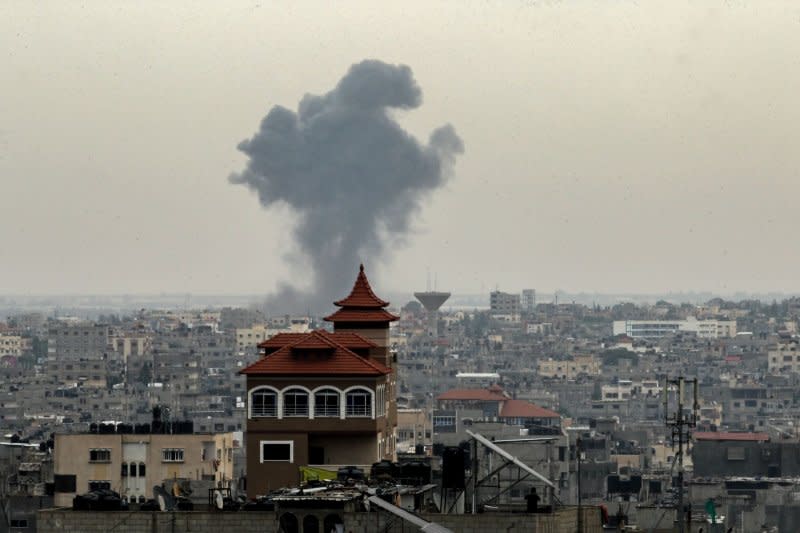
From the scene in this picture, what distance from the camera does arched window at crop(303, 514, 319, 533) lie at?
43.9m

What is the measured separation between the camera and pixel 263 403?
6131 centimetres

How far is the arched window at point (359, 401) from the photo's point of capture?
202 feet

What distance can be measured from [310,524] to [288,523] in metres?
0.30

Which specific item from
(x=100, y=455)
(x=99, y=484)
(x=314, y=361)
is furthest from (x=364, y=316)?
(x=100, y=455)

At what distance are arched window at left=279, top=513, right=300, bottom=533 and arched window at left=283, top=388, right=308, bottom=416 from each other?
671 inches

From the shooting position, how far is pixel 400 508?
144ft

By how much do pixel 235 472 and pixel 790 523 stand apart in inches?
675

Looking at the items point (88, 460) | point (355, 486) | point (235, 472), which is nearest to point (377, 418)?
point (355, 486)

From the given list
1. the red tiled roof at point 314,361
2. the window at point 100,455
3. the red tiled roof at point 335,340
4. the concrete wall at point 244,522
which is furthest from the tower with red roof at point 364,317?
the concrete wall at point 244,522

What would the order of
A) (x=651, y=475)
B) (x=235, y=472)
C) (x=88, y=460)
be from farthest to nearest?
(x=651, y=475) < (x=235, y=472) < (x=88, y=460)

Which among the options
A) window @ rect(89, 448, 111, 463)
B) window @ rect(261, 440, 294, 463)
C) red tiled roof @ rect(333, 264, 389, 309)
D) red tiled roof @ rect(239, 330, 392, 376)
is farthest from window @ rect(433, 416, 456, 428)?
window @ rect(261, 440, 294, 463)

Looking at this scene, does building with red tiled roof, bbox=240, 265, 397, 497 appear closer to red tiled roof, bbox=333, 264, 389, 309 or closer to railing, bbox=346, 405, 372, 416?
railing, bbox=346, 405, 372, 416

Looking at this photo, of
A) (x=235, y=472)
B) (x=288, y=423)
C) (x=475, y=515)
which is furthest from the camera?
(x=235, y=472)

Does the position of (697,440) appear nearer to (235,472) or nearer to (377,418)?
(235,472)
